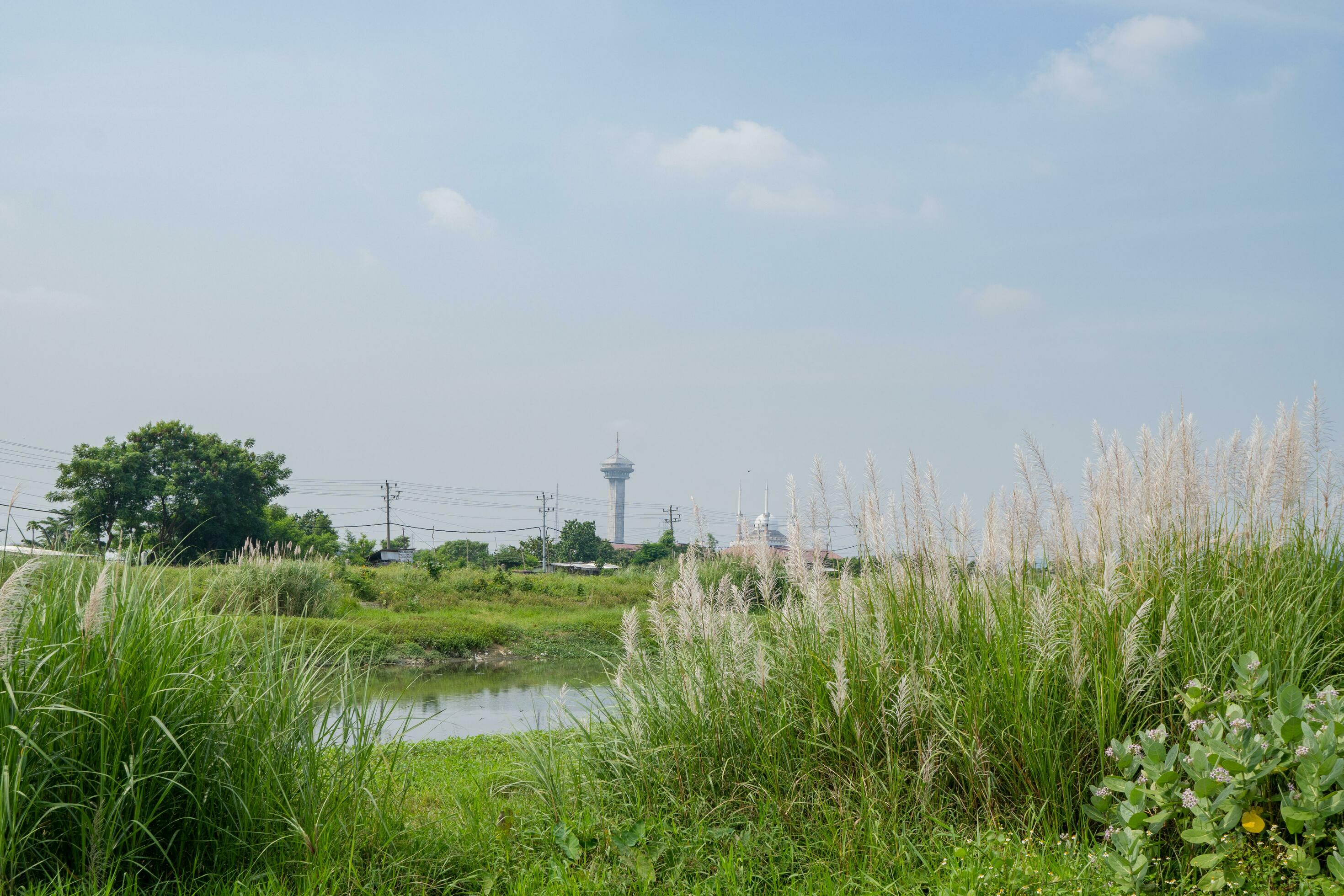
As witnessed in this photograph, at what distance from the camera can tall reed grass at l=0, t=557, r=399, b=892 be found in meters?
2.81

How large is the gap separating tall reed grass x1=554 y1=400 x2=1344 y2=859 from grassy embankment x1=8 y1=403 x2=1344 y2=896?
0.05 feet

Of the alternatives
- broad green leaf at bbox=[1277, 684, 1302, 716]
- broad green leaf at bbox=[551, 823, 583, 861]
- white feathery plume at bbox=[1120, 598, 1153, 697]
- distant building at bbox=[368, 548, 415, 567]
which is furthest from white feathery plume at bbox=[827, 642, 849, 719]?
distant building at bbox=[368, 548, 415, 567]

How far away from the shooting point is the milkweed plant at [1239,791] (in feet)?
8.94

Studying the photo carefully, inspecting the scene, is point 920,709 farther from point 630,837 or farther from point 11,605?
point 11,605

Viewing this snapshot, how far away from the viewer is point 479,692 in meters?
12.8

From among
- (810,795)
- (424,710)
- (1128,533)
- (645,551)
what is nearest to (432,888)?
Result: (810,795)

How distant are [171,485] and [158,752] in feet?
116

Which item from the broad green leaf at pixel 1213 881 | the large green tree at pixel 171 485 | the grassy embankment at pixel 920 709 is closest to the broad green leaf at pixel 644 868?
the grassy embankment at pixel 920 709

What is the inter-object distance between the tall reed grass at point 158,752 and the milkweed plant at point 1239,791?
2.73m

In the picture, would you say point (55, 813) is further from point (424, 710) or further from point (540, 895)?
point (424, 710)

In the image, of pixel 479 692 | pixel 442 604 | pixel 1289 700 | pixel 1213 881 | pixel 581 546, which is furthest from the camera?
pixel 581 546

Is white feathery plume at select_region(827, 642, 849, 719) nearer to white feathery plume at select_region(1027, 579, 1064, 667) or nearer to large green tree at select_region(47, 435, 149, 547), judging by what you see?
white feathery plume at select_region(1027, 579, 1064, 667)

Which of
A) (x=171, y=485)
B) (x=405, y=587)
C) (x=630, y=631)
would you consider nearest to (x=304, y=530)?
(x=171, y=485)

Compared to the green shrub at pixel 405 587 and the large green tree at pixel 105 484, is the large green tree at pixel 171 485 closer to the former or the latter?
the large green tree at pixel 105 484
